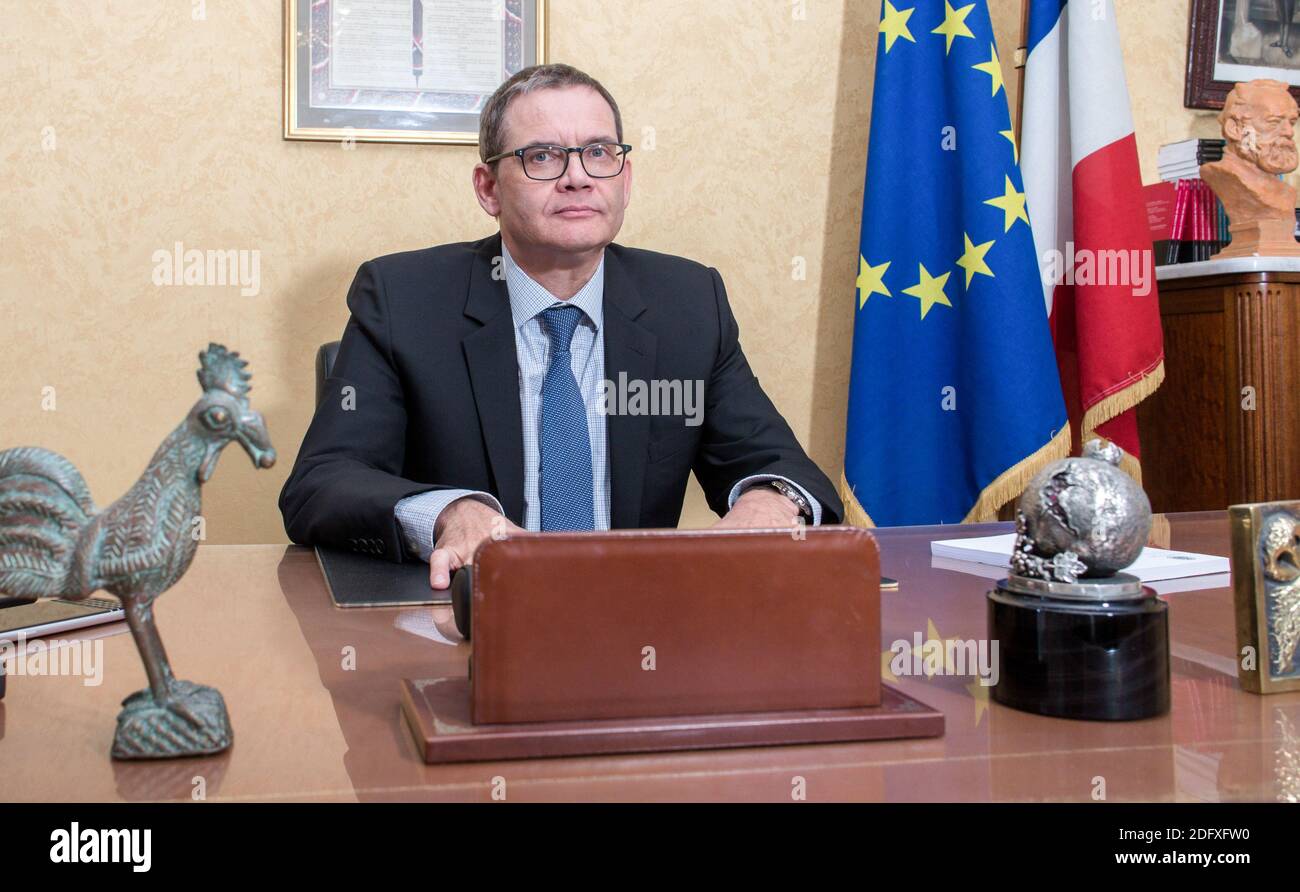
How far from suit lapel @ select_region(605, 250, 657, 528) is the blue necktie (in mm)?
59

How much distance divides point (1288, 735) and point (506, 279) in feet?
5.65

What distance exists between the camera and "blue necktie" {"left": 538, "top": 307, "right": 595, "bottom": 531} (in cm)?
214

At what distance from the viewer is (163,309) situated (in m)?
2.95

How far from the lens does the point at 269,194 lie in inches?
117

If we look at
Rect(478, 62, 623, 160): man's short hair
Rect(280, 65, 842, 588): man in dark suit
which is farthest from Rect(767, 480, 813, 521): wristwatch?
Rect(478, 62, 623, 160): man's short hair

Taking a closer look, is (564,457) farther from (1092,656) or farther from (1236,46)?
(1236,46)

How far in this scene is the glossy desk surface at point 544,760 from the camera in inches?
27.0

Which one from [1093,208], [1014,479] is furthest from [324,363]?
[1093,208]

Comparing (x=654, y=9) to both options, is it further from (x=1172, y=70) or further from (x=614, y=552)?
(x=614, y=552)

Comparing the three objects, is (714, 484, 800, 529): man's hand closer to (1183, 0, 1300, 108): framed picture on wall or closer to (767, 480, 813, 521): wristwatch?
(767, 480, 813, 521): wristwatch

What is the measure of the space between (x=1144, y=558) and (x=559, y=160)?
1320 millimetres

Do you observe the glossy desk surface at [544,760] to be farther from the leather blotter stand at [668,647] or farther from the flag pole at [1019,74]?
the flag pole at [1019,74]

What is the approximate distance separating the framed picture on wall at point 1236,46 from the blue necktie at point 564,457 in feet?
8.10

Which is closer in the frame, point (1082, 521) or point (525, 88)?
point (1082, 521)
